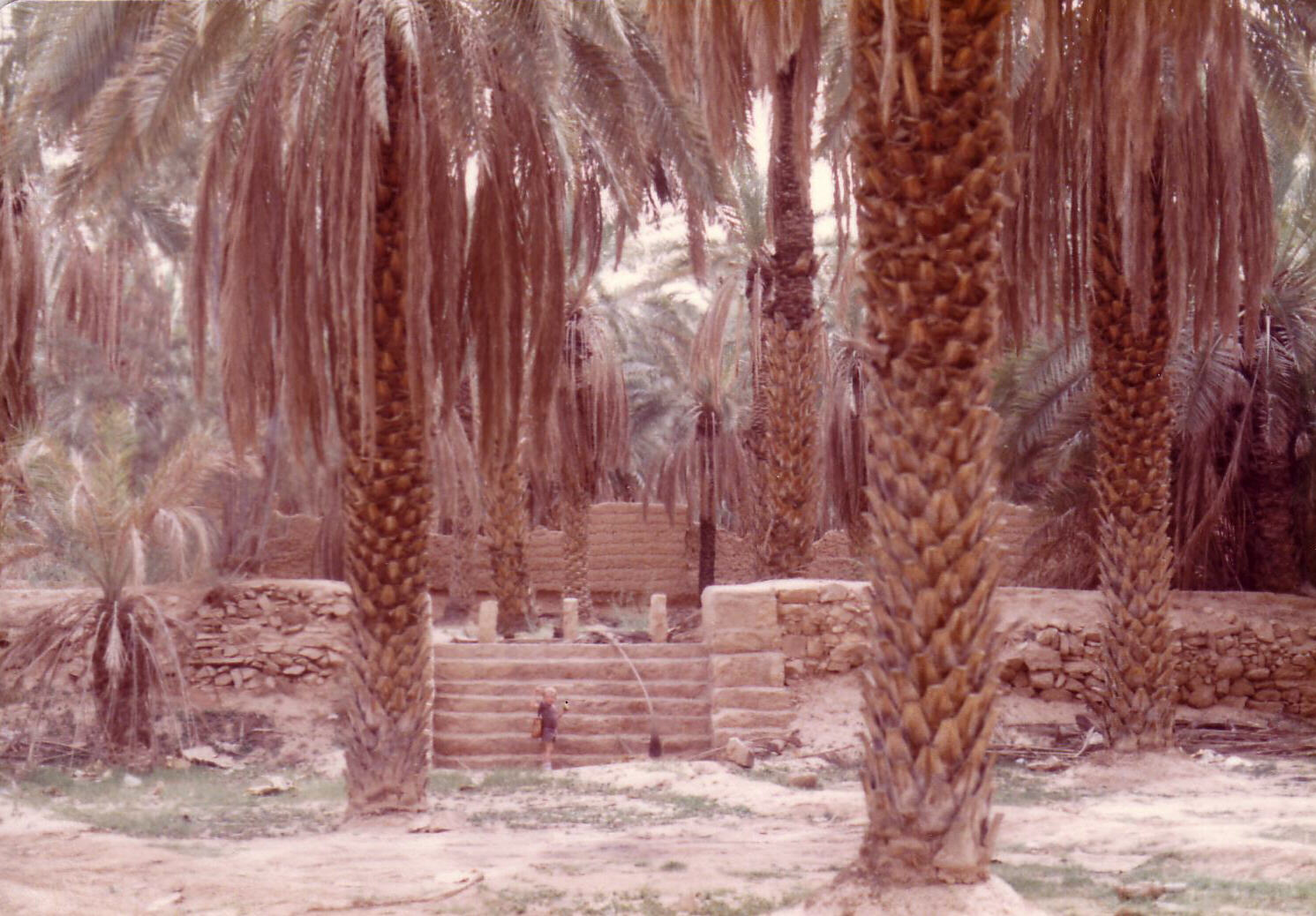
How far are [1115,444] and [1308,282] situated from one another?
582 centimetres

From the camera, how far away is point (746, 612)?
15539mm

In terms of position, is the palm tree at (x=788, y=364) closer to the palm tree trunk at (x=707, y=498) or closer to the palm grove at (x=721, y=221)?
the palm grove at (x=721, y=221)

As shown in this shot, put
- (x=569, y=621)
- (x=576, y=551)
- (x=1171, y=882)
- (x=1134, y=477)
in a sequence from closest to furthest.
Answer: (x=1171, y=882)
(x=1134, y=477)
(x=569, y=621)
(x=576, y=551)

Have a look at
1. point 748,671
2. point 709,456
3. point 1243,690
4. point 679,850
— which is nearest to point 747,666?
point 748,671

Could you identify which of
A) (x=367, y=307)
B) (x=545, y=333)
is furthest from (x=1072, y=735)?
(x=367, y=307)

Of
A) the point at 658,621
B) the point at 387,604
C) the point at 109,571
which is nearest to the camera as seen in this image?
the point at 387,604

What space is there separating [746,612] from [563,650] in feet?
8.79

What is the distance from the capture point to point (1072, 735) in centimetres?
1503

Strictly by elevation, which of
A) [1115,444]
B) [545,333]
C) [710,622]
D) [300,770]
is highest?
[545,333]

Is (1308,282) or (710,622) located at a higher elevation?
(1308,282)

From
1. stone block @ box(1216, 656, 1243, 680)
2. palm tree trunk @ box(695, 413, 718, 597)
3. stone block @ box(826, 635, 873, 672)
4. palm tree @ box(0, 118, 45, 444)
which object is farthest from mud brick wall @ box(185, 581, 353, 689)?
palm tree trunk @ box(695, 413, 718, 597)

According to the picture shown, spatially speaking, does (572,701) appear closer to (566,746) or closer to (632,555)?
(566,746)

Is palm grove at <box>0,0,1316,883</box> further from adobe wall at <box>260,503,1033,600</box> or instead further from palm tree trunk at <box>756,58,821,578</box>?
adobe wall at <box>260,503,1033,600</box>

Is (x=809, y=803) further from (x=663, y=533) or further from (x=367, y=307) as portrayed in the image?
(x=663, y=533)
